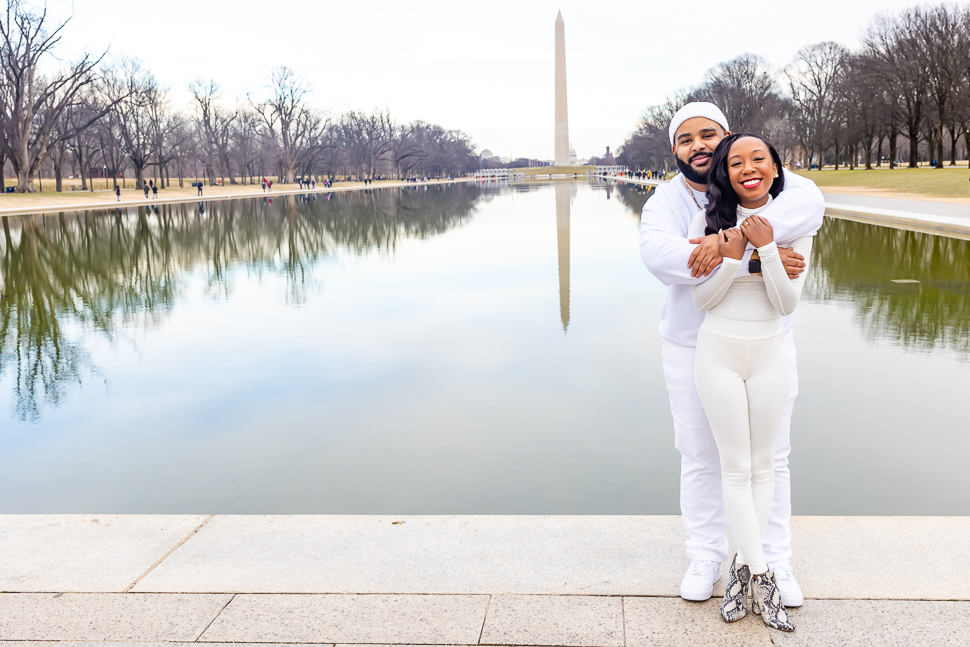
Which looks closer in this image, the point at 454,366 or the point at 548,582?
the point at 548,582

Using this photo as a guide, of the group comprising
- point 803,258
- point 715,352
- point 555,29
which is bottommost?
point 715,352

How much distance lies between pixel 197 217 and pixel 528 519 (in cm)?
3513

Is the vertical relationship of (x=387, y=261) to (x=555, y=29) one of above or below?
below

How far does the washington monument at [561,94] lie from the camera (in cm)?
7806

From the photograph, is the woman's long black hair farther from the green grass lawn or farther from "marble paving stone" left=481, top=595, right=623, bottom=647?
the green grass lawn

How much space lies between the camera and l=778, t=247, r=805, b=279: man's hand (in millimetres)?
2881

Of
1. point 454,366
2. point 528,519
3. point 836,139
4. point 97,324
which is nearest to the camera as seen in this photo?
point 528,519

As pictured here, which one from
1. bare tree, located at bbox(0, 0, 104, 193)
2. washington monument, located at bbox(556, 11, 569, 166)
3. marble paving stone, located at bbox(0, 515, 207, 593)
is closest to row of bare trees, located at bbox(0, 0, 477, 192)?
bare tree, located at bbox(0, 0, 104, 193)

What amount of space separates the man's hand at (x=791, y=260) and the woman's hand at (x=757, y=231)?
0.40ft

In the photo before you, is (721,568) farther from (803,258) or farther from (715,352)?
(803,258)

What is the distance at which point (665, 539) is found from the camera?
3715 mm

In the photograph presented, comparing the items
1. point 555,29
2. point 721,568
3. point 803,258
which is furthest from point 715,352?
point 555,29

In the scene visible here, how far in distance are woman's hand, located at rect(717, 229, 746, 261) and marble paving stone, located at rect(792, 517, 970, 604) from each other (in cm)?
140

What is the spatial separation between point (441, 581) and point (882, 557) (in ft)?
6.11
